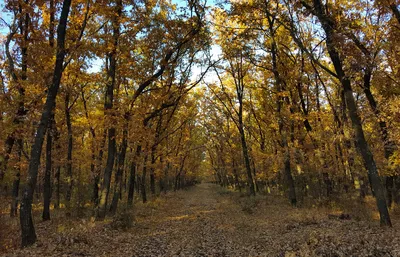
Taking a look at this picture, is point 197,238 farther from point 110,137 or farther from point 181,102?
point 181,102

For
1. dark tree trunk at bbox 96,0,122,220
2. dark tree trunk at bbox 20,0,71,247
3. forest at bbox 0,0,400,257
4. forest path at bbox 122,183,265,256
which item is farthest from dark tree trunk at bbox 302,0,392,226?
dark tree trunk at bbox 20,0,71,247

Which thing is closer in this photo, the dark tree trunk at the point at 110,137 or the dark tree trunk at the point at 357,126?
the dark tree trunk at the point at 357,126

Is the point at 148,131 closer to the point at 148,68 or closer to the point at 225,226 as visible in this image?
the point at 148,68

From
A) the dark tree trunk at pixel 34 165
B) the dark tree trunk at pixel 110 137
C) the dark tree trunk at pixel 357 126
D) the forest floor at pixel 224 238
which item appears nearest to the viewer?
the forest floor at pixel 224 238

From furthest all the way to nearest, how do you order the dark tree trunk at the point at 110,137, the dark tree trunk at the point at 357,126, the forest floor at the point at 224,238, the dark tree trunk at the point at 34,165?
the dark tree trunk at the point at 110,137 < the dark tree trunk at the point at 357,126 < the dark tree trunk at the point at 34,165 < the forest floor at the point at 224,238

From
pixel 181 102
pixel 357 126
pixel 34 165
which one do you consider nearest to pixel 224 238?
pixel 357 126

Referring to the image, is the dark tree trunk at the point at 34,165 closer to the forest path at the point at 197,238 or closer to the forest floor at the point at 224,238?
the forest floor at the point at 224,238

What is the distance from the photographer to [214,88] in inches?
1136

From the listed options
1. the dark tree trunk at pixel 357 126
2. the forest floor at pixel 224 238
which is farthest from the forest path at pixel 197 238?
the dark tree trunk at pixel 357 126

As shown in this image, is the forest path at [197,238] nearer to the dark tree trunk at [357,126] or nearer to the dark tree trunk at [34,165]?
the dark tree trunk at [34,165]

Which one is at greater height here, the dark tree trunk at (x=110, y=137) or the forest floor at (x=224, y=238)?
the dark tree trunk at (x=110, y=137)

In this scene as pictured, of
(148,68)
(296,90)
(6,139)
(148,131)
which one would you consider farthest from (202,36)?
(6,139)

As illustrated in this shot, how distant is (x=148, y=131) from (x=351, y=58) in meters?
13.2

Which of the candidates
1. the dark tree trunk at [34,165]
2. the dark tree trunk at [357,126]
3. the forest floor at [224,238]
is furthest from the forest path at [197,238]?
the dark tree trunk at [357,126]
